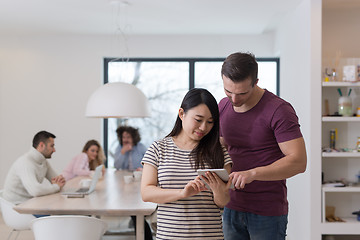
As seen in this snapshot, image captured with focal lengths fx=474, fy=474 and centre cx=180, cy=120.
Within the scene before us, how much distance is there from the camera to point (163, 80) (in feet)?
22.8

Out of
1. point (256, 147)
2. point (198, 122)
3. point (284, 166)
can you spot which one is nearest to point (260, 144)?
point (256, 147)

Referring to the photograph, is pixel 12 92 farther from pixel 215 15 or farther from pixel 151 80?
pixel 215 15

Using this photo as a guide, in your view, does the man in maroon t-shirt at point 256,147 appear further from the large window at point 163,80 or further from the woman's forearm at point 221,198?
the large window at point 163,80

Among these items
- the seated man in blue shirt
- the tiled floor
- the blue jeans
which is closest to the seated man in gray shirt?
the tiled floor

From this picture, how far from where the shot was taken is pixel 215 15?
17.7ft

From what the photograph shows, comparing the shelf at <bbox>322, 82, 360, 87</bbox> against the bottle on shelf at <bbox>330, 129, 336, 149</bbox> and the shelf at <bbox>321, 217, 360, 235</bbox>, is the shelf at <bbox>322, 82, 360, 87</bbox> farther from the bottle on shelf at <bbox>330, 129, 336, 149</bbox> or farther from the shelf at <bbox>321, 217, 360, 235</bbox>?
the shelf at <bbox>321, 217, 360, 235</bbox>

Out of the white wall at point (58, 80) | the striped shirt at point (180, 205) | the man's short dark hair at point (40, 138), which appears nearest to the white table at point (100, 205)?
the man's short dark hair at point (40, 138)

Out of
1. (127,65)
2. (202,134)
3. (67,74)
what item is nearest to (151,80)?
(127,65)

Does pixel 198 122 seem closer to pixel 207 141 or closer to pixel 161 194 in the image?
pixel 207 141

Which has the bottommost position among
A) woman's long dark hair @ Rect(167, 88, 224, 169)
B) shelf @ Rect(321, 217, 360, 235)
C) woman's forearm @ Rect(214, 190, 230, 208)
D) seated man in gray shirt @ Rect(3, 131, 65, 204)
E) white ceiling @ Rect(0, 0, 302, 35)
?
shelf @ Rect(321, 217, 360, 235)

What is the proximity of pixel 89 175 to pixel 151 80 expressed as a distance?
2.09 metres

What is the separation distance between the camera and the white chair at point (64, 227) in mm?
3131

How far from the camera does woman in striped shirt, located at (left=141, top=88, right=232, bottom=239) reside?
1.88 metres

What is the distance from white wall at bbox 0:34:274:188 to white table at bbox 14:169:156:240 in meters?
2.54
